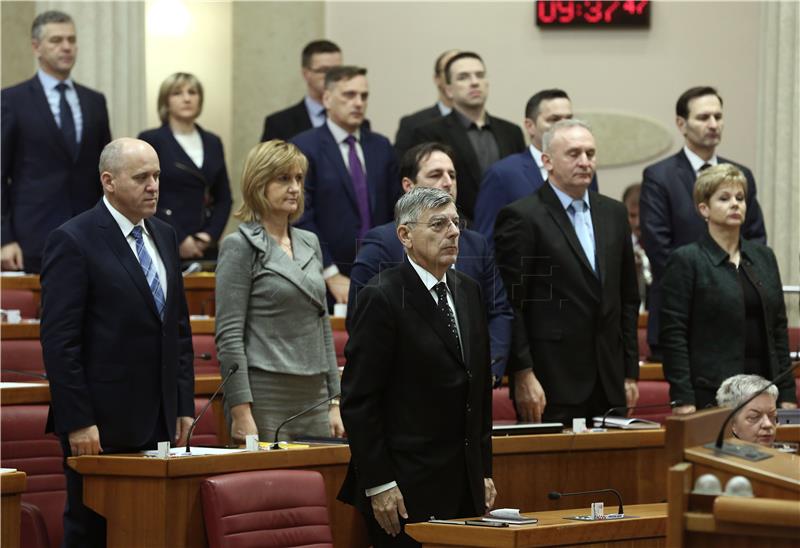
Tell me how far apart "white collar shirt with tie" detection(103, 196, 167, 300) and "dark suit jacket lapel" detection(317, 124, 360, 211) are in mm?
1922

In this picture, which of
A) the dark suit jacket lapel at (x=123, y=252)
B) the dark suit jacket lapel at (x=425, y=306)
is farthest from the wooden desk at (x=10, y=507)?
the dark suit jacket lapel at (x=425, y=306)

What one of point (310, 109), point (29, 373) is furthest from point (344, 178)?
Answer: point (29, 373)

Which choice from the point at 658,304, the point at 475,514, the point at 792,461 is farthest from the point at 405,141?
the point at 792,461

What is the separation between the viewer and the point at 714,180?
5.12 meters

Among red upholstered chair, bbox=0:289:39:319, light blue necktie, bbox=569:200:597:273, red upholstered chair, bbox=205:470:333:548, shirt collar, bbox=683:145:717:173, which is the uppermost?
shirt collar, bbox=683:145:717:173

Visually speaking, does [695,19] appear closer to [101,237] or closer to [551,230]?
[551,230]

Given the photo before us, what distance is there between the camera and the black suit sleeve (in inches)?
150

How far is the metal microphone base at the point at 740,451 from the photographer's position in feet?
9.39

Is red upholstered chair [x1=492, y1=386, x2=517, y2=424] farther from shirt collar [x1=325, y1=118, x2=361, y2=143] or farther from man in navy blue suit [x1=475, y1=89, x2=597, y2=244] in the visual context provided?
shirt collar [x1=325, y1=118, x2=361, y2=143]

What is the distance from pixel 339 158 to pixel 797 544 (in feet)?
12.5

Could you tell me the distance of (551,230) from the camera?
16.1 ft

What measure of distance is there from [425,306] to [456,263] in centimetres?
89

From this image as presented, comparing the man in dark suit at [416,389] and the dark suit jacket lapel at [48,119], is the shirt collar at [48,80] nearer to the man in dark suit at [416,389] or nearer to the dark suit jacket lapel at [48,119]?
the dark suit jacket lapel at [48,119]

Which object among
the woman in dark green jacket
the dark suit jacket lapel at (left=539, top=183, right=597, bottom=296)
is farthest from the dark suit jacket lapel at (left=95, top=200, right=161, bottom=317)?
the woman in dark green jacket
